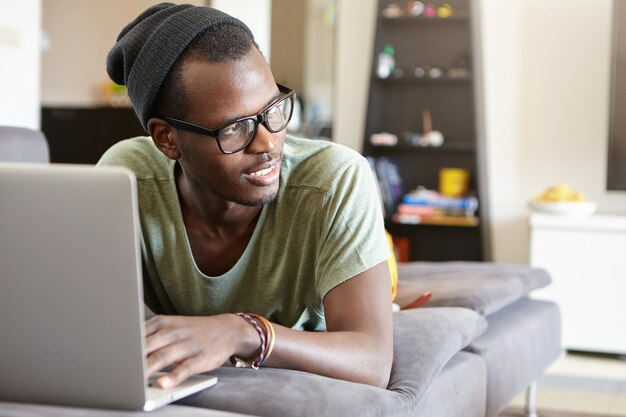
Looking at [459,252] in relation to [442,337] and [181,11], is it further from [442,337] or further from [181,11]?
[181,11]

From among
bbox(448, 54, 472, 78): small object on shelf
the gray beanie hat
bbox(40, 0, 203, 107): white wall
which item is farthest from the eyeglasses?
bbox(40, 0, 203, 107): white wall

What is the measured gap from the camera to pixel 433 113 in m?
5.17

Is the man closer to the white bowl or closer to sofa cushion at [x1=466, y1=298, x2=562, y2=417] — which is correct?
sofa cushion at [x1=466, y1=298, x2=562, y2=417]

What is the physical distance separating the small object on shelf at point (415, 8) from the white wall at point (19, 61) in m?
1.93

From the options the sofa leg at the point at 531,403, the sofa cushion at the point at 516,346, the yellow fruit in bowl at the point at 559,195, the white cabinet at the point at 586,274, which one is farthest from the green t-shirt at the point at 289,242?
the yellow fruit in bowl at the point at 559,195

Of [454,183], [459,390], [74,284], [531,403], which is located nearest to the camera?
[74,284]

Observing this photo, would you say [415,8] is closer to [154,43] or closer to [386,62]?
[386,62]

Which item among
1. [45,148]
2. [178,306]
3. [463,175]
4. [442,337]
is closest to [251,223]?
Answer: [178,306]

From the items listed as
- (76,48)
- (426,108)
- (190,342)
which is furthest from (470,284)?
(76,48)

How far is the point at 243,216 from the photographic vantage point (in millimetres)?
1642

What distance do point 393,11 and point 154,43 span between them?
3664mm

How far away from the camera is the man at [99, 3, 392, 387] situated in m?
1.42

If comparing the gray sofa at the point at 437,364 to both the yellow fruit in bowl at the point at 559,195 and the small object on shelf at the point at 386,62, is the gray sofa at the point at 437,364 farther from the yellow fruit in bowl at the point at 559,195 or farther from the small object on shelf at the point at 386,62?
the small object on shelf at the point at 386,62

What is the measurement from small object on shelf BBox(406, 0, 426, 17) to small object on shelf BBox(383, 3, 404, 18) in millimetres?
43
